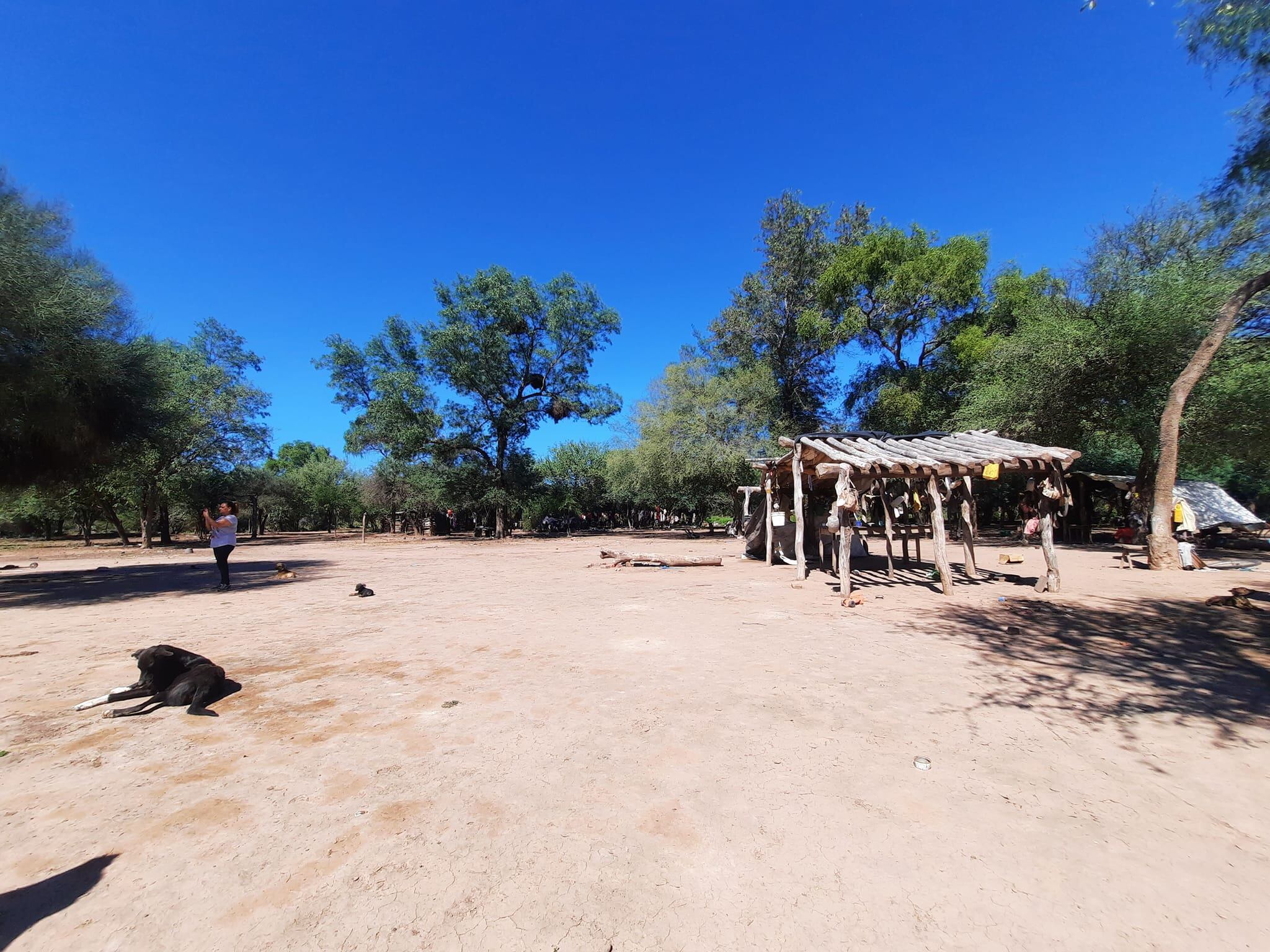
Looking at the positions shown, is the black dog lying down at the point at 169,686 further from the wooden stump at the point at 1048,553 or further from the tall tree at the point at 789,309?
the tall tree at the point at 789,309

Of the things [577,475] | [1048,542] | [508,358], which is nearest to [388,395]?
[508,358]

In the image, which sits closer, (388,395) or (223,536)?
(223,536)

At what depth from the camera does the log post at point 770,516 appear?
14.5 meters

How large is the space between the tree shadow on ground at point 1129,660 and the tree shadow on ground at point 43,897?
224 inches

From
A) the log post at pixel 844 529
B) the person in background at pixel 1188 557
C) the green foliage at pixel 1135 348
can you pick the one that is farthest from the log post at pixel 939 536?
the green foliage at pixel 1135 348

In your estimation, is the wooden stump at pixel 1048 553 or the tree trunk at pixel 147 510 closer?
the wooden stump at pixel 1048 553

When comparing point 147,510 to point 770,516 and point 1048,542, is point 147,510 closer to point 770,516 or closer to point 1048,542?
point 770,516

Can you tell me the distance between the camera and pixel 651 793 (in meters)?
2.95

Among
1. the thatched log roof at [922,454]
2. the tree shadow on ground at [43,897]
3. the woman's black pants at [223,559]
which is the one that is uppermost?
the thatched log roof at [922,454]

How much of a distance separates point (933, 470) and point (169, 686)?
1082 centimetres

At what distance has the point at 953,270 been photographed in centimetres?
2392

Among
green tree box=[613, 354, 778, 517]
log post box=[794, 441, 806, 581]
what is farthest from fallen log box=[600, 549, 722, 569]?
green tree box=[613, 354, 778, 517]

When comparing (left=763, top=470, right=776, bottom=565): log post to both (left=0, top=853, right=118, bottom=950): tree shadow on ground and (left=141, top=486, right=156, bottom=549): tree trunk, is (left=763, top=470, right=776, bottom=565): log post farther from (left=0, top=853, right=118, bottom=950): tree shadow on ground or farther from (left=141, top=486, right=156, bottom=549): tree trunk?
(left=141, top=486, right=156, bottom=549): tree trunk

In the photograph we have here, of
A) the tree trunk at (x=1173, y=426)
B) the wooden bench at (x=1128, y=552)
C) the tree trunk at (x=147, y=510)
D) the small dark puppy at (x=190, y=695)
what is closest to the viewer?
the small dark puppy at (x=190, y=695)
